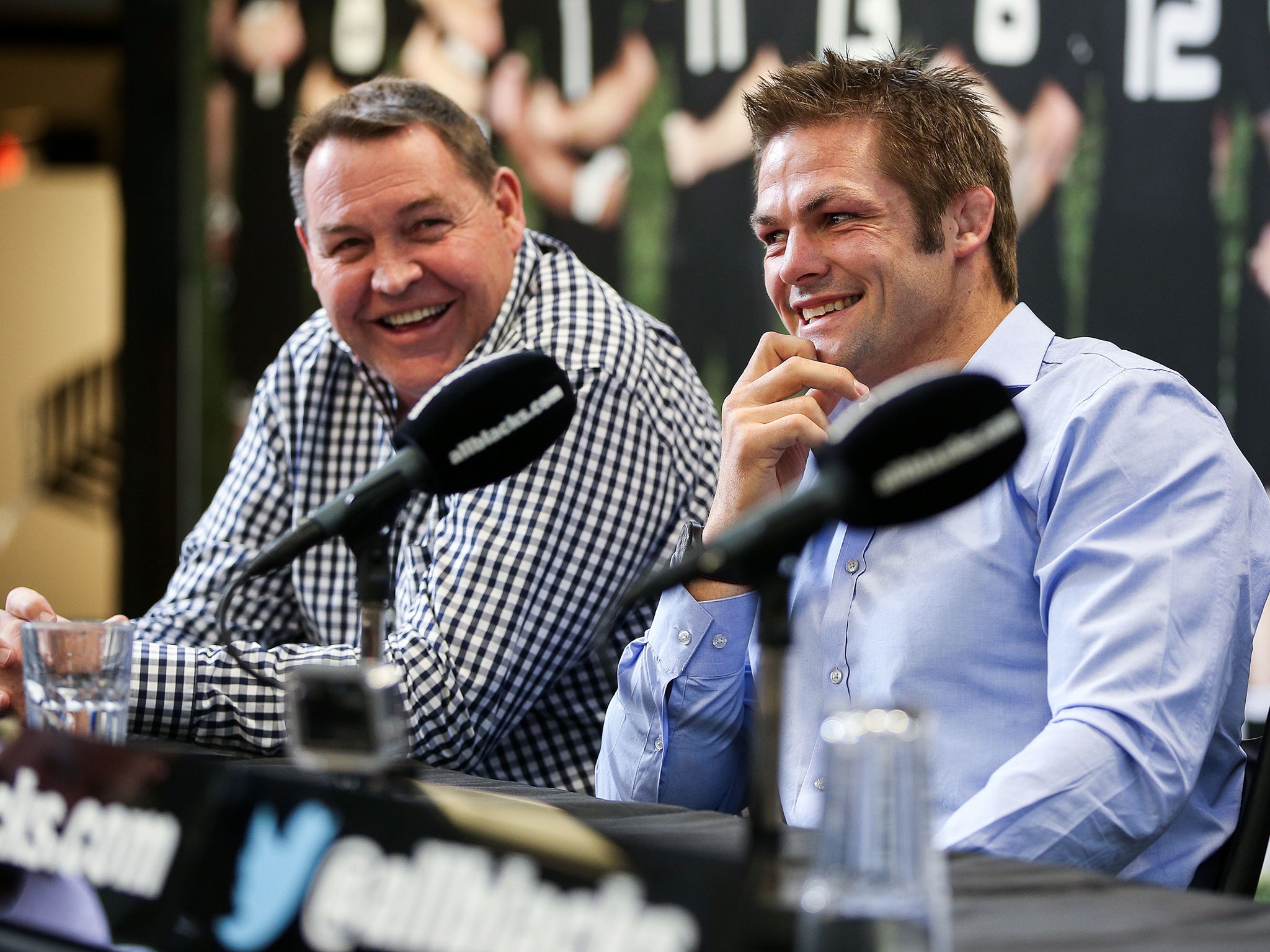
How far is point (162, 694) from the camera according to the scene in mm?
1433

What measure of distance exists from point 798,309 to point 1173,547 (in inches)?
21.8

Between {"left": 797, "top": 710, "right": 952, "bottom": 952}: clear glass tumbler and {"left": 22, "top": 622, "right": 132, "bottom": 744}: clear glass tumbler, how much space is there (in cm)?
66

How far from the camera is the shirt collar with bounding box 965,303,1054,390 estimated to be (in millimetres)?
1409

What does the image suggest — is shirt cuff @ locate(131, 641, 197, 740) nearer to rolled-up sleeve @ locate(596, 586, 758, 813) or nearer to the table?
rolled-up sleeve @ locate(596, 586, 758, 813)

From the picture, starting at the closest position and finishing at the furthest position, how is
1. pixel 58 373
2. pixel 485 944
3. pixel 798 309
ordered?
1. pixel 485 944
2. pixel 798 309
3. pixel 58 373

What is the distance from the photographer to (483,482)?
1024mm

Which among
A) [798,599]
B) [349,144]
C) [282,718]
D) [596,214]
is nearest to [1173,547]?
[798,599]

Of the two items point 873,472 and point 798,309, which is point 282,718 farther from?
point 873,472

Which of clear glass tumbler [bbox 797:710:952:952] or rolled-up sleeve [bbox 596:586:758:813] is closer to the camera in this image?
clear glass tumbler [bbox 797:710:952:952]

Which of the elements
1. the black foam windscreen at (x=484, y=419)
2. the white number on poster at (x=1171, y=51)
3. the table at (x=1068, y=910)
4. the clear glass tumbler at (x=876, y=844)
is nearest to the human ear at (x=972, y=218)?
the black foam windscreen at (x=484, y=419)

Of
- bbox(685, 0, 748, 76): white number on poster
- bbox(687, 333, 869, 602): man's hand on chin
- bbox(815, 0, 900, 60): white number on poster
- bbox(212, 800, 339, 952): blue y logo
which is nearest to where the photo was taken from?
bbox(212, 800, 339, 952): blue y logo

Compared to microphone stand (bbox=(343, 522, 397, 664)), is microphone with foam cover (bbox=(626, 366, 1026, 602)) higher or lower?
higher

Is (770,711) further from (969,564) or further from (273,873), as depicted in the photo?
(969,564)

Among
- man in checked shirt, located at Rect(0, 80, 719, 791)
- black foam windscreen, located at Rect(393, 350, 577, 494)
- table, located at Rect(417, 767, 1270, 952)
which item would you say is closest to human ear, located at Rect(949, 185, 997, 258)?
man in checked shirt, located at Rect(0, 80, 719, 791)
